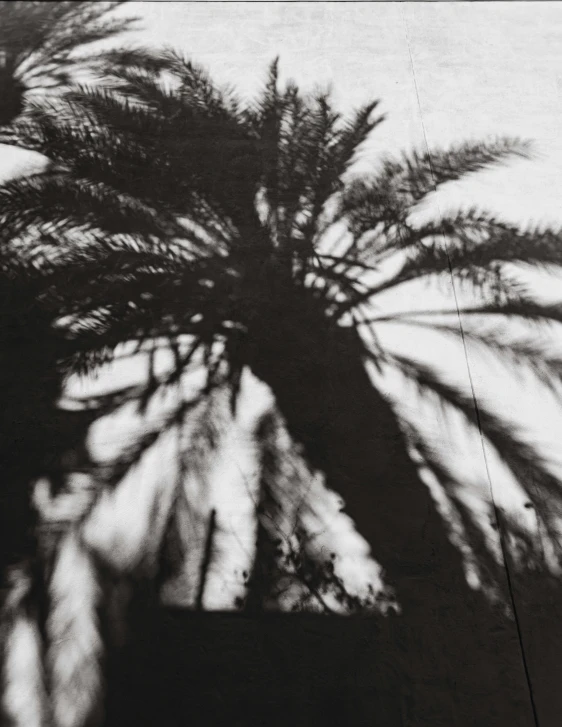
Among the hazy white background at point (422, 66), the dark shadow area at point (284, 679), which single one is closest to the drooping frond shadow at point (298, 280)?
the dark shadow area at point (284, 679)

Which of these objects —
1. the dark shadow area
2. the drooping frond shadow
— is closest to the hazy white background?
the drooping frond shadow

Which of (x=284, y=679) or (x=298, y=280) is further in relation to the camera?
(x=298, y=280)

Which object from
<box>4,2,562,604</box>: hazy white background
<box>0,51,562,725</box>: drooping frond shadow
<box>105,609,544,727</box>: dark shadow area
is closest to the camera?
<box>105,609,544,727</box>: dark shadow area

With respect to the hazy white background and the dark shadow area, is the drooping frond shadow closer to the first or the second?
the dark shadow area

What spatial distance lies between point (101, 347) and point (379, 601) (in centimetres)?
213

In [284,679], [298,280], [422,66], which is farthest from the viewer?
[422,66]

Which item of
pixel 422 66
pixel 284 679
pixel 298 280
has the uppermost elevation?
pixel 422 66

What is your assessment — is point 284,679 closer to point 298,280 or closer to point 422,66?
point 298,280

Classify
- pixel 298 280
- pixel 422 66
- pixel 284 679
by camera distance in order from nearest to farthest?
pixel 284 679
pixel 298 280
pixel 422 66

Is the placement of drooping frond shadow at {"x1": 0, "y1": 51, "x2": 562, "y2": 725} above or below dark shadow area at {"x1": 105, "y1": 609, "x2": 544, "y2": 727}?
above

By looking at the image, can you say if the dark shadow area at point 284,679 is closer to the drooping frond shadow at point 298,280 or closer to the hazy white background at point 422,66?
the drooping frond shadow at point 298,280

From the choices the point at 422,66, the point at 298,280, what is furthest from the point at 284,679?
the point at 422,66

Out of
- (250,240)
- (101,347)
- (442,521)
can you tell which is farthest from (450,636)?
(250,240)

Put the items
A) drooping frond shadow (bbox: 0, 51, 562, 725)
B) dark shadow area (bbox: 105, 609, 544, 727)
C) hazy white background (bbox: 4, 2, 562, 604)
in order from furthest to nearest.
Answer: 1. hazy white background (bbox: 4, 2, 562, 604)
2. drooping frond shadow (bbox: 0, 51, 562, 725)
3. dark shadow area (bbox: 105, 609, 544, 727)
